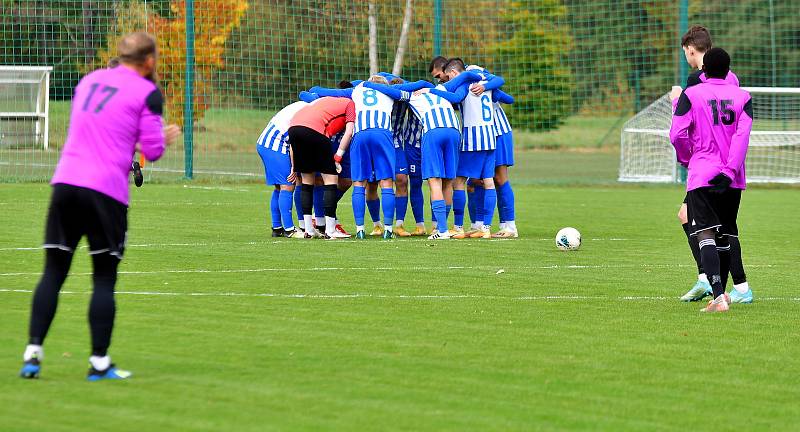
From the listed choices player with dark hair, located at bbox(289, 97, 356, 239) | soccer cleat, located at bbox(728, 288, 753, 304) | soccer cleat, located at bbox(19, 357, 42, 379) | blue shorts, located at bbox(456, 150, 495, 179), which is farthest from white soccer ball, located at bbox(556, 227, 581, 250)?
soccer cleat, located at bbox(19, 357, 42, 379)

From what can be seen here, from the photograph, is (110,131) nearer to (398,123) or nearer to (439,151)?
(439,151)

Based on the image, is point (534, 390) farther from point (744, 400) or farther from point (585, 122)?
point (585, 122)

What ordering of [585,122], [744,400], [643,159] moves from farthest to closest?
[585,122] → [643,159] → [744,400]

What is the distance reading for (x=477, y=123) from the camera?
14.9 meters

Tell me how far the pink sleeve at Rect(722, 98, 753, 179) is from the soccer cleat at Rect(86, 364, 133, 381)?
15.6ft

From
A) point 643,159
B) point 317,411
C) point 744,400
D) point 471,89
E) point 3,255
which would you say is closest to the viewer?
point 317,411

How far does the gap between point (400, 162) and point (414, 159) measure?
0.82 ft

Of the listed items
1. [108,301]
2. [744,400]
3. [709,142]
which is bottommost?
[744,400]

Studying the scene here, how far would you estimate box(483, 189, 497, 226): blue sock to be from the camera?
14.8 m

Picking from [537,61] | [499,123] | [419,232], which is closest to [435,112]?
[499,123]

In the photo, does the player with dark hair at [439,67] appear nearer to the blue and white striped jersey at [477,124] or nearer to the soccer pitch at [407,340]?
the blue and white striped jersey at [477,124]

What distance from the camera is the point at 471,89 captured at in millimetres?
14828

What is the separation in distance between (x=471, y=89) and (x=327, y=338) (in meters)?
7.60

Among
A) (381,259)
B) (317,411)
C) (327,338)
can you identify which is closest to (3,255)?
(381,259)
